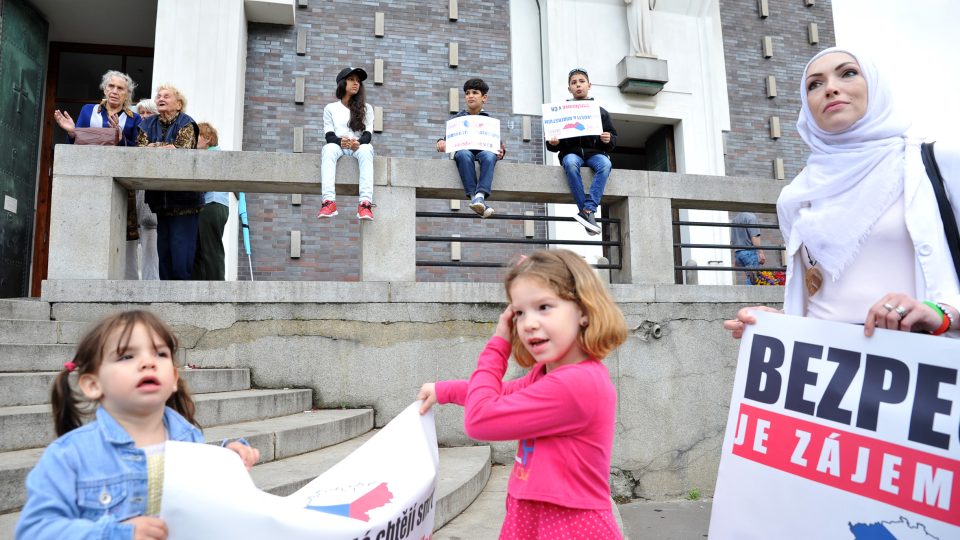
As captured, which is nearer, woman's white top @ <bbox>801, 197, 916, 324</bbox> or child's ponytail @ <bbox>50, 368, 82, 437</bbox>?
child's ponytail @ <bbox>50, 368, 82, 437</bbox>

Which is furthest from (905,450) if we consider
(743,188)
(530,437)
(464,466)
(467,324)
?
(743,188)

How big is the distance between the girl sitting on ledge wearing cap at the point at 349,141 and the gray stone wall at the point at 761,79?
791cm

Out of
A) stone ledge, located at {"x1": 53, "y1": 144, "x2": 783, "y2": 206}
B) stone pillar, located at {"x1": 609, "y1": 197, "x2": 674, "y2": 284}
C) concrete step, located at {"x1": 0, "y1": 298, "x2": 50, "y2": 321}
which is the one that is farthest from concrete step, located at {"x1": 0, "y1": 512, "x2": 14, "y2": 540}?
stone pillar, located at {"x1": 609, "y1": 197, "x2": 674, "y2": 284}

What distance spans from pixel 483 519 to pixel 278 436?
130 centimetres

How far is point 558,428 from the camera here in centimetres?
175

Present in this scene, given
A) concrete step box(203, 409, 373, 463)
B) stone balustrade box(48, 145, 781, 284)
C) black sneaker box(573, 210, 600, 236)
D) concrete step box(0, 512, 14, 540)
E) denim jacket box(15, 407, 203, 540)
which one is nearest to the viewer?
denim jacket box(15, 407, 203, 540)

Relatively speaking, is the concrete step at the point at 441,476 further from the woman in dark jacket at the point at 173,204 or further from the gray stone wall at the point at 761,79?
the gray stone wall at the point at 761,79

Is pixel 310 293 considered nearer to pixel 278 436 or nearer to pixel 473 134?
pixel 278 436

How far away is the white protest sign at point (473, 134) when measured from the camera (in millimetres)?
5805

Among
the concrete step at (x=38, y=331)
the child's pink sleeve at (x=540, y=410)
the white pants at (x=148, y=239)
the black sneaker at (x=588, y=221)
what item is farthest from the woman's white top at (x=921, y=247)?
the white pants at (x=148, y=239)

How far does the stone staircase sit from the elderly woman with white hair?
1.78 meters

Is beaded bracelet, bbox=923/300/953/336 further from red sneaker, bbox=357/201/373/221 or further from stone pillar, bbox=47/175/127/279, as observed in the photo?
stone pillar, bbox=47/175/127/279

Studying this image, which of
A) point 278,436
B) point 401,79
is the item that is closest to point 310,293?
point 278,436

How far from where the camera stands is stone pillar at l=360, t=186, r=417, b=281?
5.33 metres
